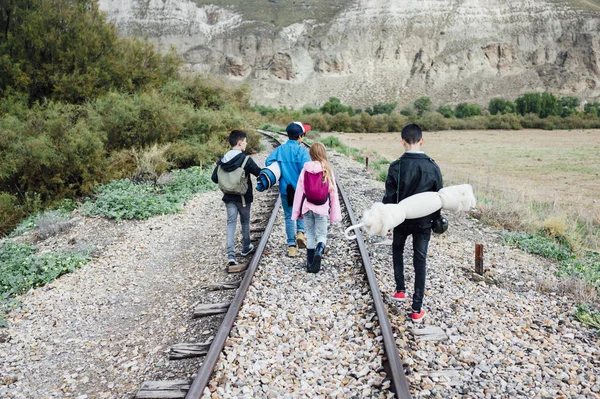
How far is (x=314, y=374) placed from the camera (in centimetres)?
344

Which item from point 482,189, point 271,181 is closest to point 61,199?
point 271,181

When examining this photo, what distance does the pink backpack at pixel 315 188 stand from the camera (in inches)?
213

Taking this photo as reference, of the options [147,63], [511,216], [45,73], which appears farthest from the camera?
[147,63]

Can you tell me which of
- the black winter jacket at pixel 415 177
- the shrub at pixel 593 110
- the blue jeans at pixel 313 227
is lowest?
the blue jeans at pixel 313 227

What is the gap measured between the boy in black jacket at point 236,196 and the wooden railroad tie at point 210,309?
116 centimetres

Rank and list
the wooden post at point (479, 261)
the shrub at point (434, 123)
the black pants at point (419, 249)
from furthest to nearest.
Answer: the shrub at point (434, 123) → the wooden post at point (479, 261) → the black pants at point (419, 249)

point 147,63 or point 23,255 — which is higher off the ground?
point 147,63

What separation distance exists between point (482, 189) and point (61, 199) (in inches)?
504

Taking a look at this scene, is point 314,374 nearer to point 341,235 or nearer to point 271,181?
A: point 271,181

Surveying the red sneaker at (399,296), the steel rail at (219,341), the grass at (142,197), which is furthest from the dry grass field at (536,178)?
the grass at (142,197)

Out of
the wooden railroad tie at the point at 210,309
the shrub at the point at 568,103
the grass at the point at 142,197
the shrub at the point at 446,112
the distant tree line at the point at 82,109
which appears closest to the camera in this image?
the wooden railroad tie at the point at 210,309

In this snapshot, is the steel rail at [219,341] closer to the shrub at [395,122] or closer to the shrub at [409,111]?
the shrub at [395,122]

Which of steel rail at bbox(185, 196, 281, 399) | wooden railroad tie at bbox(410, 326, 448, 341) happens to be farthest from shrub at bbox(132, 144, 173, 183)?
wooden railroad tie at bbox(410, 326, 448, 341)

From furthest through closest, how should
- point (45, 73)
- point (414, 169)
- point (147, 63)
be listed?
point (147, 63)
point (45, 73)
point (414, 169)
